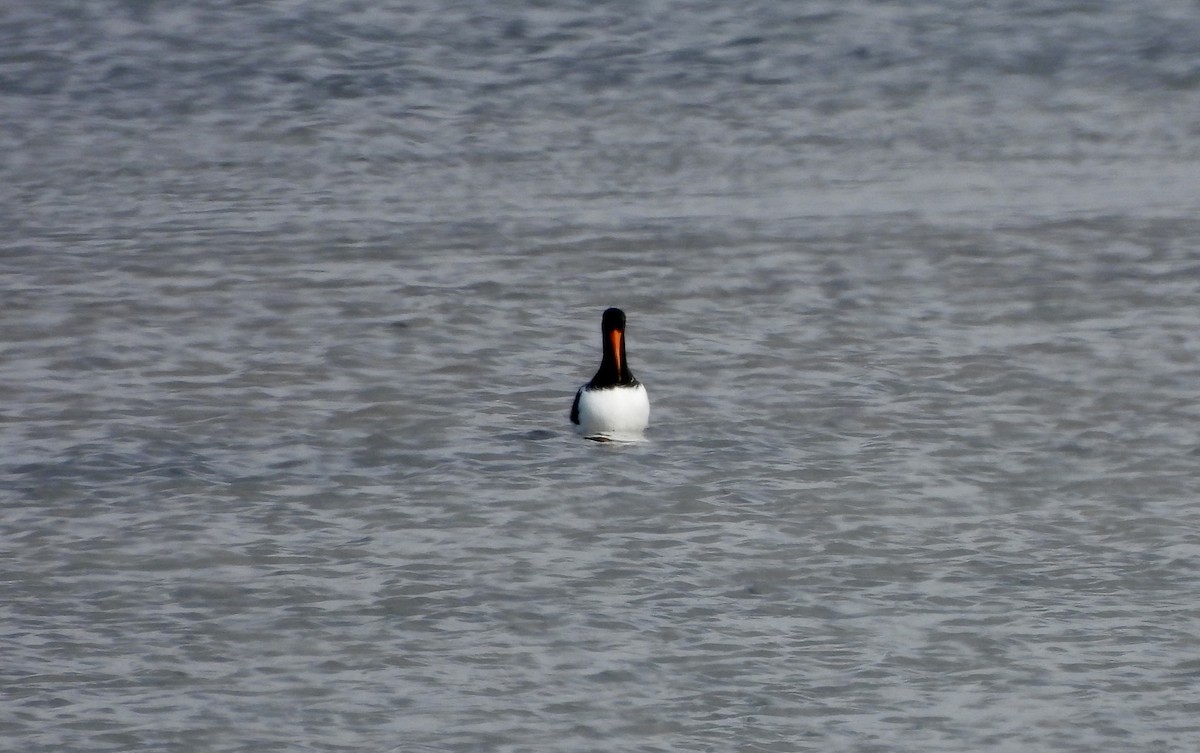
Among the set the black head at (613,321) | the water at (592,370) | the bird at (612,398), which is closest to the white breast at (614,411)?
the bird at (612,398)

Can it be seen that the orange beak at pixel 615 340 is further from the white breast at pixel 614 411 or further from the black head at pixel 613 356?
the white breast at pixel 614 411

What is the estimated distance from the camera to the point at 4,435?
13.8 meters

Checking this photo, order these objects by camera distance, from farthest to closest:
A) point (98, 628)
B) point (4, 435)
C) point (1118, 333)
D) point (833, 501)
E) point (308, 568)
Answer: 1. point (1118, 333)
2. point (4, 435)
3. point (833, 501)
4. point (308, 568)
5. point (98, 628)

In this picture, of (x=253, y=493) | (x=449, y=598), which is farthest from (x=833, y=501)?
(x=253, y=493)

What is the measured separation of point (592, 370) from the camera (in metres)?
15.7

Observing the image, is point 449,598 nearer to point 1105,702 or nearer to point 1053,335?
point 1105,702

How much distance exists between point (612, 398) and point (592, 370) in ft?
6.98

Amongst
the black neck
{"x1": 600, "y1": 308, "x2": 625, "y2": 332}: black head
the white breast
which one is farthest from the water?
{"x1": 600, "y1": 308, "x2": 625, "y2": 332}: black head

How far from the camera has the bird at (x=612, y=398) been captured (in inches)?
530

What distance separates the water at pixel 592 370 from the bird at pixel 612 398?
21cm

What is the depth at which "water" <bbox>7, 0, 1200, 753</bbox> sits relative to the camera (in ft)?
32.1

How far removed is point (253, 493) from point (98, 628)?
2235 millimetres

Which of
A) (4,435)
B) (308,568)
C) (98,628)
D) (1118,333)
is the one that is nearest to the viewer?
(98,628)

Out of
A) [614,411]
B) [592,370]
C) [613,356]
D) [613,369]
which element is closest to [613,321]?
[613,356]
